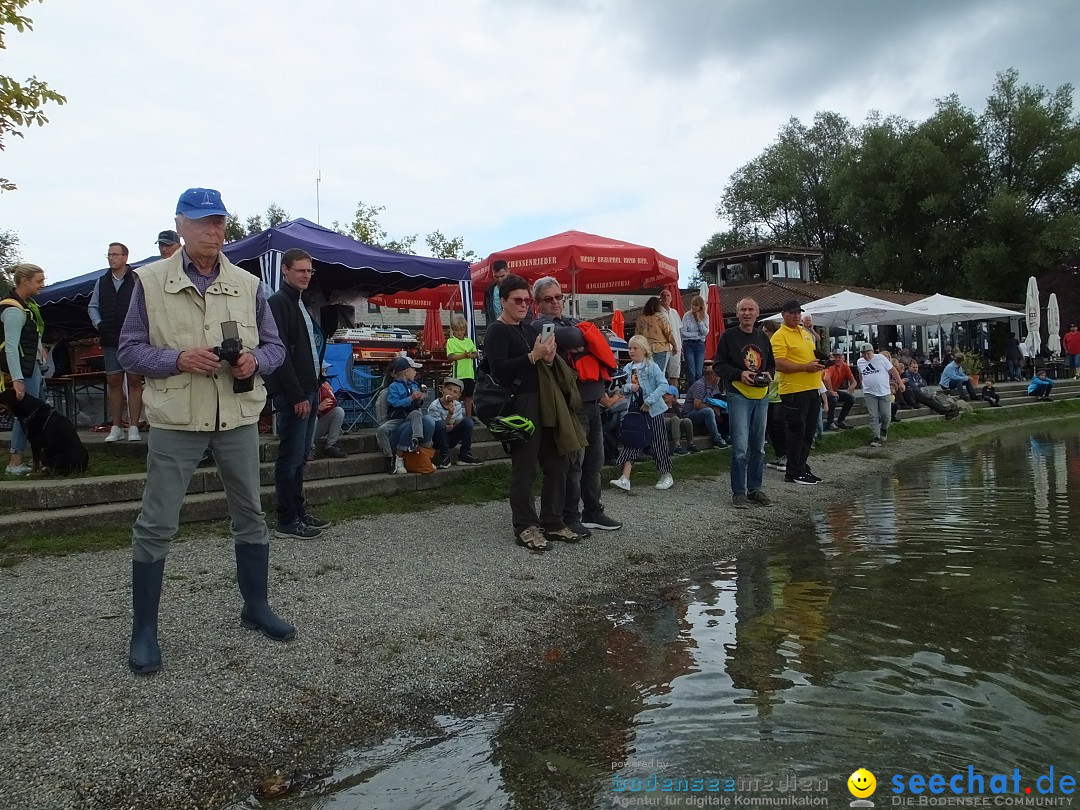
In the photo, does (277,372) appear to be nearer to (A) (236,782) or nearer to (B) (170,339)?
(B) (170,339)

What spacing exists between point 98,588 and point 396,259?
5.97m

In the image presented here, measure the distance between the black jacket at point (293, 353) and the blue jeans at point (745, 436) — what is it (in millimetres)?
3936

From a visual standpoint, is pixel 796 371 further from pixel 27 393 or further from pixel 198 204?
pixel 27 393

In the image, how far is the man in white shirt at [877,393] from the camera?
13.0m

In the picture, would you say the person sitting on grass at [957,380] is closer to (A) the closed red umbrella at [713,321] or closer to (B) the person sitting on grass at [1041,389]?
(B) the person sitting on grass at [1041,389]

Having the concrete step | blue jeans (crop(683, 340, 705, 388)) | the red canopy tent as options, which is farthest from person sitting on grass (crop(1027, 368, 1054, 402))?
the concrete step

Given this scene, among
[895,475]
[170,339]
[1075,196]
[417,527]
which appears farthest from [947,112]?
[170,339]

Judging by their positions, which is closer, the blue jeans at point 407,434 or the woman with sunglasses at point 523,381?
the woman with sunglasses at point 523,381

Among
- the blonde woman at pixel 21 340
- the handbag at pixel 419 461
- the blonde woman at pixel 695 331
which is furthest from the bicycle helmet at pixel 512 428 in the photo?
the blonde woman at pixel 695 331

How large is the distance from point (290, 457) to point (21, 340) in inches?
106

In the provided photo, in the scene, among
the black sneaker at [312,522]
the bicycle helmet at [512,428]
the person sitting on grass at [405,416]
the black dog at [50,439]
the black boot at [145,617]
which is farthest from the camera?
the person sitting on grass at [405,416]

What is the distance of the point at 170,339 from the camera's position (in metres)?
3.46

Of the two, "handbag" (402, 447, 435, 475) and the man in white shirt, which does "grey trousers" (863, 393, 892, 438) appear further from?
"handbag" (402, 447, 435, 475)

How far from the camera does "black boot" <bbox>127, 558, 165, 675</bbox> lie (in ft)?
→ 10.9
